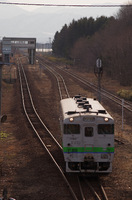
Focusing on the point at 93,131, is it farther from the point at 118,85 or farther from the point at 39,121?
the point at 118,85

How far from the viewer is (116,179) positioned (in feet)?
50.3

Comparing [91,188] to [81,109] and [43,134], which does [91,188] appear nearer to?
[81,109]

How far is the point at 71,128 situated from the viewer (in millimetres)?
15023

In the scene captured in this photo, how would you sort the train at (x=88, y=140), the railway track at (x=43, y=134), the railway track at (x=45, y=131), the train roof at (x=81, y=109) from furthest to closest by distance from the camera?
the railway track at (x=43, y=134) → the train roof at (x=81, y=109) → the train at (x=88, y=140) → the railway track at (x=45, y=131)

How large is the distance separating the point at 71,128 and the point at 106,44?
177 ft

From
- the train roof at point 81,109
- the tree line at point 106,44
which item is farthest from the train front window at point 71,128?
the tree line at point 106,44

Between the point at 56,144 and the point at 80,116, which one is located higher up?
the point at 80,116

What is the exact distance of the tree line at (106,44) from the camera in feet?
172

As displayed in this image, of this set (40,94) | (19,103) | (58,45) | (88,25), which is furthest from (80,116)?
(58,45)

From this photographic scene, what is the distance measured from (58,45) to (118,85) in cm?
7328

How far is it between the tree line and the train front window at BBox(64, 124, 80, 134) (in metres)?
36.8

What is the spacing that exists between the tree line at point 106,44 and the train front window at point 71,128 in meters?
36.8

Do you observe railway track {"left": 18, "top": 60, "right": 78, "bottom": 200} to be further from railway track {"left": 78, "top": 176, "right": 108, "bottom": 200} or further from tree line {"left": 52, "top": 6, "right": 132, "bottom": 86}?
tree line {"left": 52, "top": 6, "right": 132, "bottom": 86}

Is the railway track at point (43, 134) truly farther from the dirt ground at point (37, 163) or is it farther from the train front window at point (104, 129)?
the train front window at point (104, 129)
